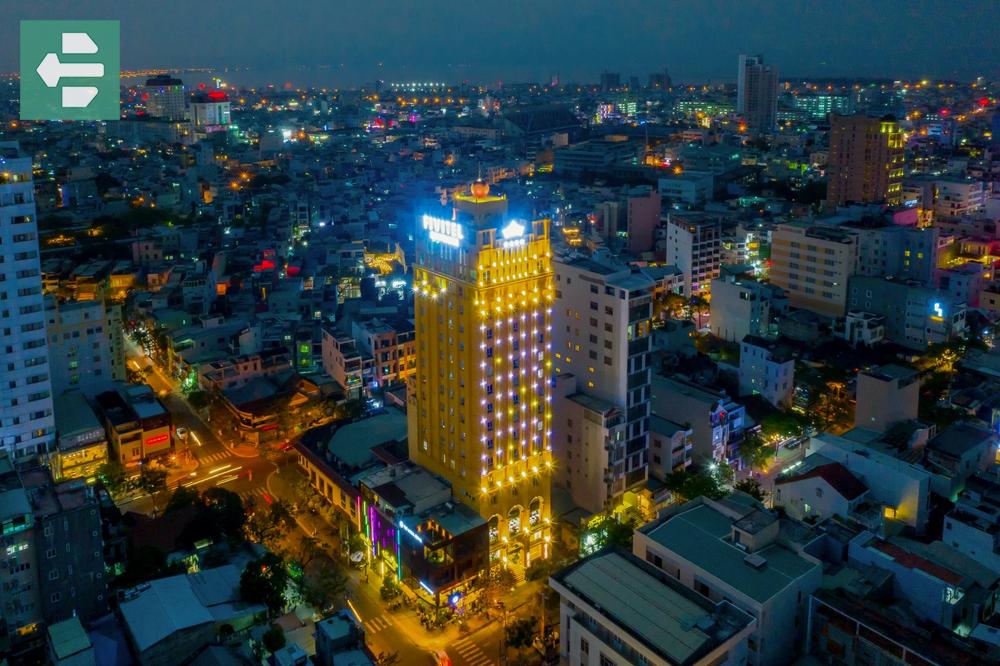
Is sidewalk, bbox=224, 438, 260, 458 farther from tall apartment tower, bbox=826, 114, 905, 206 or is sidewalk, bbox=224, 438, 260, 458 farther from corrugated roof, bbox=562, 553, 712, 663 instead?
tall apartment tower, bbox=826, 114, 905, 206

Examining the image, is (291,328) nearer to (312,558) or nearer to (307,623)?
(312,558)

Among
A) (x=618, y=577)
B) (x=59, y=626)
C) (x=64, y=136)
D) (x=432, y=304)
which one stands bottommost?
(x=59, y=626)

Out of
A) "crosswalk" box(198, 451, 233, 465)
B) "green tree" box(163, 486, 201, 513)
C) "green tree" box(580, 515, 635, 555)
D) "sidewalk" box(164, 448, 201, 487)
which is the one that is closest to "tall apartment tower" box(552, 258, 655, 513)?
"green tree" box(580, 515, 635, 555)

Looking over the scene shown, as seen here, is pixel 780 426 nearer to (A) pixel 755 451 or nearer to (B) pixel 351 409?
(A) pixel 755 451

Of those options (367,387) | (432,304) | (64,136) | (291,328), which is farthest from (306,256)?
(64,136)

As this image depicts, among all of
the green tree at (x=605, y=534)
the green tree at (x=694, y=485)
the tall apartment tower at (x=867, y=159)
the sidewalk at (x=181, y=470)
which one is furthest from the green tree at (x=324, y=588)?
the tall apartment tower at (x=867, y=159)

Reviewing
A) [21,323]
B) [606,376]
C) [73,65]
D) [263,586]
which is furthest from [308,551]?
[73,65]

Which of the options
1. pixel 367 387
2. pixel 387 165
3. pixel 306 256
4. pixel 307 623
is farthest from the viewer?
pixel 387 165
